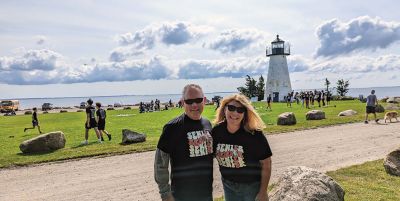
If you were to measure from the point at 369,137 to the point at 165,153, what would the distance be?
15.6m

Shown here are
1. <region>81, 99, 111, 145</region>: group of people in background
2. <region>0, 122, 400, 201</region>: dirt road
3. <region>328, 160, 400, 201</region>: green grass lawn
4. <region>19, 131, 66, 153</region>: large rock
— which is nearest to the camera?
<region>328, 160, 400, 201</region>: green grass lawn

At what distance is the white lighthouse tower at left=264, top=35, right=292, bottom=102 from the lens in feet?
217

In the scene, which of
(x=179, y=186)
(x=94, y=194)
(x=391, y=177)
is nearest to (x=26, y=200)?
(x=94, y=194)

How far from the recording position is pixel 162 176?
A: 184 inches

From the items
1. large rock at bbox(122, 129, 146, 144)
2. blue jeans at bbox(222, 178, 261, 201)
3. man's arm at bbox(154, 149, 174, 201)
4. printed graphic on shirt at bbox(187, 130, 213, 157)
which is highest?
printed graphic on shirt at bbox(187, 130, 213, 157)

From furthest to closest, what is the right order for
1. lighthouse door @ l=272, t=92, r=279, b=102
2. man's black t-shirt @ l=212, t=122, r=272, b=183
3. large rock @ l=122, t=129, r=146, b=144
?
lighthouse door @ l=272, t=92, r=279, b=102, large rock @ l=122, t=129, r=146, b=144, man's black t-shirt @ l=212, t=122, r=272, b=183

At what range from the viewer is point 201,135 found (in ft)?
15.7

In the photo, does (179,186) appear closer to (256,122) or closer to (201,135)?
(201,135)

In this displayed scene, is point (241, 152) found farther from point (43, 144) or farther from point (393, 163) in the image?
point (43, 144)

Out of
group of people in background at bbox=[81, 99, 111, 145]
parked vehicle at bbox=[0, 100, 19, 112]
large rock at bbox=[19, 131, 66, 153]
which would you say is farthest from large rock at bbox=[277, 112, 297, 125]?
parked vehicle at bbox=[0, 100, 19, 112]

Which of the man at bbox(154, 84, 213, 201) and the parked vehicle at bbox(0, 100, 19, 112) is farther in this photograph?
the parked vehicle at bbox(0, 100, 19, 112)

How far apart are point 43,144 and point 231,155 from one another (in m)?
13.5

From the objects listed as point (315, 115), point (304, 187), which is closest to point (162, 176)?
point (304, 187)

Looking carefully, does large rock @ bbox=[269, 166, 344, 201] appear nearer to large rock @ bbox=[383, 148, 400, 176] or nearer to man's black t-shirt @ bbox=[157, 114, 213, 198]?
man's black t-shirt @ bbox=[157, 114, 213, 198]
